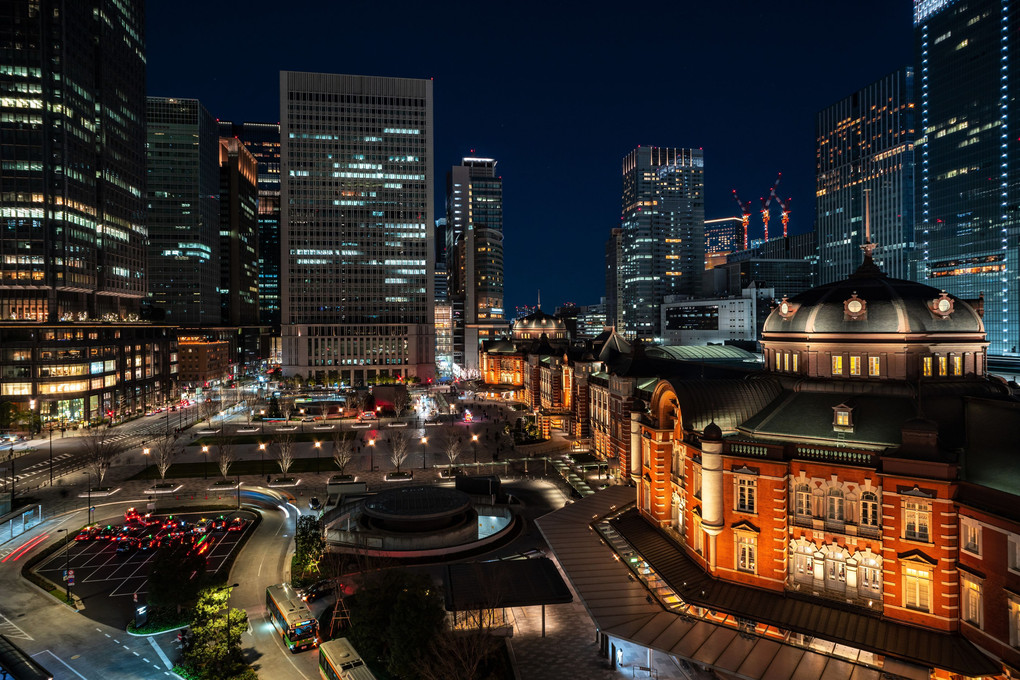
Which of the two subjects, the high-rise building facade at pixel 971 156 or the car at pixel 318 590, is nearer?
the car at pixel 318 590

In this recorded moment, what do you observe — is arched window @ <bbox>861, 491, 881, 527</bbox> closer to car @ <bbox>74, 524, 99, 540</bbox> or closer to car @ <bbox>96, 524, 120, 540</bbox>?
car @ <bbox>96, 524, 120, 540</bbox>

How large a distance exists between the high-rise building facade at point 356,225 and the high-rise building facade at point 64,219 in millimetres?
45210

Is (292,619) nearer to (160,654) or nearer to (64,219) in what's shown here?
(160,654)

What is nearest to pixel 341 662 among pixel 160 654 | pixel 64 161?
pixel 160 654

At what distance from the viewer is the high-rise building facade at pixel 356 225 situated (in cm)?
17262

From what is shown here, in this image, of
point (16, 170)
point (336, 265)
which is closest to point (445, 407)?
point (336, 265)

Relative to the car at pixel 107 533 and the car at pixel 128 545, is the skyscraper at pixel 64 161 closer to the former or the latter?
the car at pixel 107 533

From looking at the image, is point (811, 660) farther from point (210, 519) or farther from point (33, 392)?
point (33, 392)

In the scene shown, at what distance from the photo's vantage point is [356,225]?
17638cm

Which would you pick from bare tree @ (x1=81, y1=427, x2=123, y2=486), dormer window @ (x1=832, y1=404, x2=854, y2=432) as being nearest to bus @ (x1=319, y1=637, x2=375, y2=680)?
dormer window @ (x1=832, y1=404, x2=854, y2=432)

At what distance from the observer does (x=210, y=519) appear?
58.7 metres

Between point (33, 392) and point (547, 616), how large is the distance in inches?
4238

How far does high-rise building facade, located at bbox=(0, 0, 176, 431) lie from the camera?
107 meters

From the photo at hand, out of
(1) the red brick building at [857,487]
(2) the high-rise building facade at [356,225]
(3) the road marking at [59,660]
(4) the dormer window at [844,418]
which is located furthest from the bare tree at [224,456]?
(2) the high-rise building facade at [356,225]
